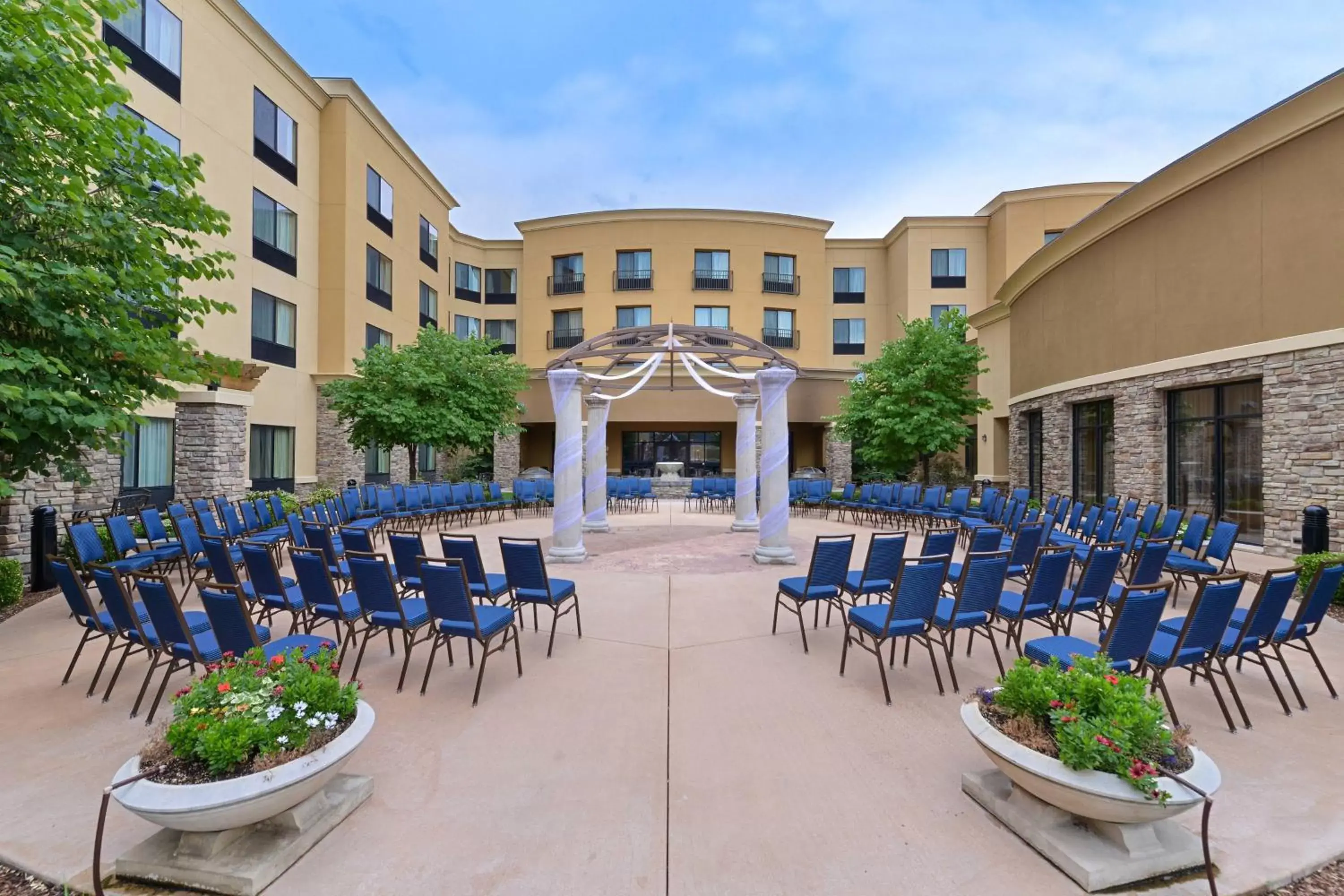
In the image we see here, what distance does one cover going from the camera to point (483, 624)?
15.8 feet

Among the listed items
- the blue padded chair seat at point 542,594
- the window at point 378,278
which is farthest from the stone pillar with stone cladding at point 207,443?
the window at point 378,278

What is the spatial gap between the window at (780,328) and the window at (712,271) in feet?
7.95

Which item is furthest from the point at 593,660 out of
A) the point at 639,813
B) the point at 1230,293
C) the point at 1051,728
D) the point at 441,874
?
the point at 1230,293

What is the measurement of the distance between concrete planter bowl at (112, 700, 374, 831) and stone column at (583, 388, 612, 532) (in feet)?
35.7

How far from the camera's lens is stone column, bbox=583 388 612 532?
13.6 metres

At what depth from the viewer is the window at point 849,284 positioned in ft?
95.9

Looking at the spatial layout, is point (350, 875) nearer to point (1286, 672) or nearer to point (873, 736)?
point (873, 736)

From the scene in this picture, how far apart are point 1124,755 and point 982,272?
2903cm

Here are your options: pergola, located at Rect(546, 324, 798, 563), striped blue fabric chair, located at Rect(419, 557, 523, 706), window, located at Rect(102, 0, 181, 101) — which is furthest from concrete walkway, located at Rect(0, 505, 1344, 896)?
window, located at Rect(102, 0, 181, 101)

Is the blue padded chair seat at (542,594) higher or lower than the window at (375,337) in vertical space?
lower

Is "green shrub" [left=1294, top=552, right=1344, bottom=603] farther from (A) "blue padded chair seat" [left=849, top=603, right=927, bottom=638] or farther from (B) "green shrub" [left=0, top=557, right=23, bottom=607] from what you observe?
(B) "green shrub" [left=0, top=557, right=23, bottom=607]

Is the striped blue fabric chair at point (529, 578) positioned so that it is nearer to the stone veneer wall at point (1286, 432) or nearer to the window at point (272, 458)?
the stone veneer wall at point (1286, 432)

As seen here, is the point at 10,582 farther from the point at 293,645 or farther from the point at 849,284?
the point at 849,284

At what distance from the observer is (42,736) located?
12.5 feet
